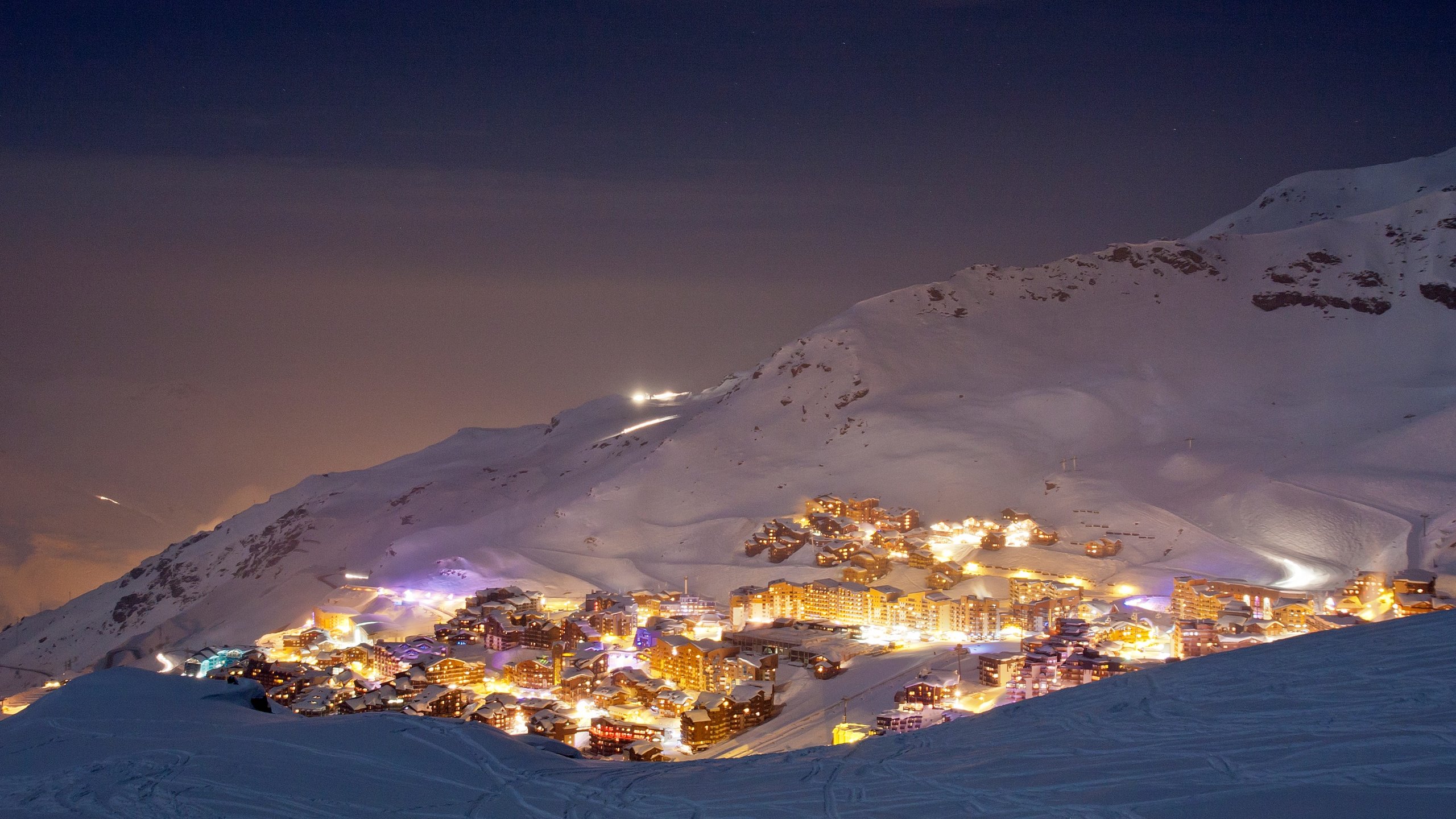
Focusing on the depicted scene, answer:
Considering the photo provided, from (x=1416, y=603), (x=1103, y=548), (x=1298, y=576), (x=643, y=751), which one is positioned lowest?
(x=643, y=751)

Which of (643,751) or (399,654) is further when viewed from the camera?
(399,654)

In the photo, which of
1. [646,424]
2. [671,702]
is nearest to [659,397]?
[646,424]

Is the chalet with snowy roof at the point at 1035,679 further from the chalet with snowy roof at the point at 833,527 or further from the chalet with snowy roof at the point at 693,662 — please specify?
the chalet with snowy roof at the point at 833,527

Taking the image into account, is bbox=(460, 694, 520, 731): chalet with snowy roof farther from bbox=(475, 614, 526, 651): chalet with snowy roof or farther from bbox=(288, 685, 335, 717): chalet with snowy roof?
bbox=(475, 614, 526, 651): chalet with snowy roof

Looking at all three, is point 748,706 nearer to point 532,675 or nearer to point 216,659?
point 532,675

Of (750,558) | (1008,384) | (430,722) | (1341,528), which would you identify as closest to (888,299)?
(1008,384)
